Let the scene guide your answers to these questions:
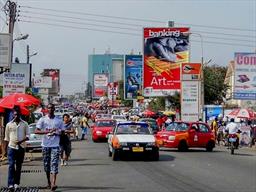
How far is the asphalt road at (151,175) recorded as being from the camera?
14.3m

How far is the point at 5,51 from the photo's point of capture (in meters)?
17.2

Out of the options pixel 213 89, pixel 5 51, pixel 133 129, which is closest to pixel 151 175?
pixel 5 51

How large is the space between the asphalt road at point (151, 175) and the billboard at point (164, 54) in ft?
135

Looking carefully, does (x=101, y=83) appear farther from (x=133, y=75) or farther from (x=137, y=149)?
(x=137, y=149)

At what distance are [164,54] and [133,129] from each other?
135 ft

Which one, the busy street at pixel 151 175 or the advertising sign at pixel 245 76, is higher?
the advertising sign at pixel 245 76

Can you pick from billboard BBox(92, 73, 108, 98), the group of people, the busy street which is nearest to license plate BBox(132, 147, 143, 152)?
the busy street

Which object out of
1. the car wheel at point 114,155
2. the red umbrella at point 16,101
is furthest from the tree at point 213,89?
the red umbrella at point 16,101

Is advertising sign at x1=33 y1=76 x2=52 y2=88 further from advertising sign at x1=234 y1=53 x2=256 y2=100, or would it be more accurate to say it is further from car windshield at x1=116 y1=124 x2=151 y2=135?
car windshield at x1=116 y1=124 x2=151 y2=135

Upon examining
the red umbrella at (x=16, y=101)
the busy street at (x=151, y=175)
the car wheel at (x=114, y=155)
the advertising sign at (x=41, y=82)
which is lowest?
the busy street at (x=151, y=175)

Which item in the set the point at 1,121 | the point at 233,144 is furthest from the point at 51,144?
the point at 233,144

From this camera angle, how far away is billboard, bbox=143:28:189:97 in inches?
2522

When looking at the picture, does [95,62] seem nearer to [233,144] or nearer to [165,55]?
[165,55]

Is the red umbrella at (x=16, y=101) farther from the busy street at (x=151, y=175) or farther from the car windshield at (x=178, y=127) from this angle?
the car windshield at (x=178, y=127)
